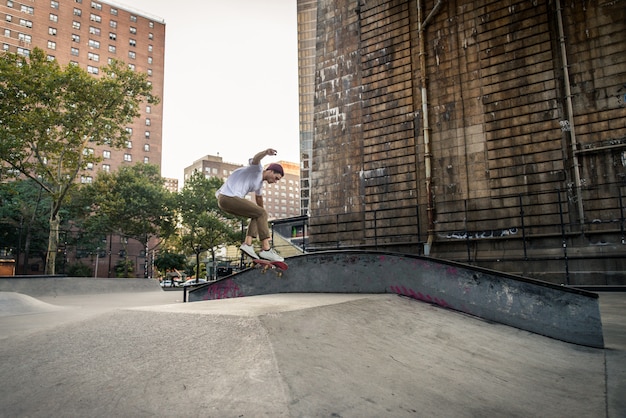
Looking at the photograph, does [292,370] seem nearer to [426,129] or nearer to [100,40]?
[426,129]

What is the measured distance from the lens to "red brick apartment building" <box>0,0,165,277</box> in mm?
56500

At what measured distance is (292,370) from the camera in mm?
3000

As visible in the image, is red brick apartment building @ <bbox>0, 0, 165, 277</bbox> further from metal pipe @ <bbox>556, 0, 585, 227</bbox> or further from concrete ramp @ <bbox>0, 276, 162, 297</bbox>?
metal pipe @ <bbox>556, 0, 585, 227</bbox>

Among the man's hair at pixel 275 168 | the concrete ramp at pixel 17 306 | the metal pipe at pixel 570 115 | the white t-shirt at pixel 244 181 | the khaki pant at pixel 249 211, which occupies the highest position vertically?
the metal pipe at pixel 570 115

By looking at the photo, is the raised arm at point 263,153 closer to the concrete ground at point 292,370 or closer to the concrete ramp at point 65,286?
the concrete ground at point 292,370

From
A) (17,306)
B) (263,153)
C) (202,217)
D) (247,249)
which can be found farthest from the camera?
(202,217)

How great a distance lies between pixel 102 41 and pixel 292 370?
79199mm

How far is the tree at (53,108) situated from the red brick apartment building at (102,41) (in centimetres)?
3511

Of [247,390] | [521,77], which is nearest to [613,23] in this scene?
[521,77]

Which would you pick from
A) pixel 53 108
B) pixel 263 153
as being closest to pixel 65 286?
pixel 53 108

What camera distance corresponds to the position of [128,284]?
23.2 m

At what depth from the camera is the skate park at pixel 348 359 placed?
8.63 feet

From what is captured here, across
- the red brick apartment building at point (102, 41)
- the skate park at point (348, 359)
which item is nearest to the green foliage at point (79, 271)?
the red brick apartment building at point (102, 41)

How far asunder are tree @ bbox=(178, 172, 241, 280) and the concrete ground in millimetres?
32576
